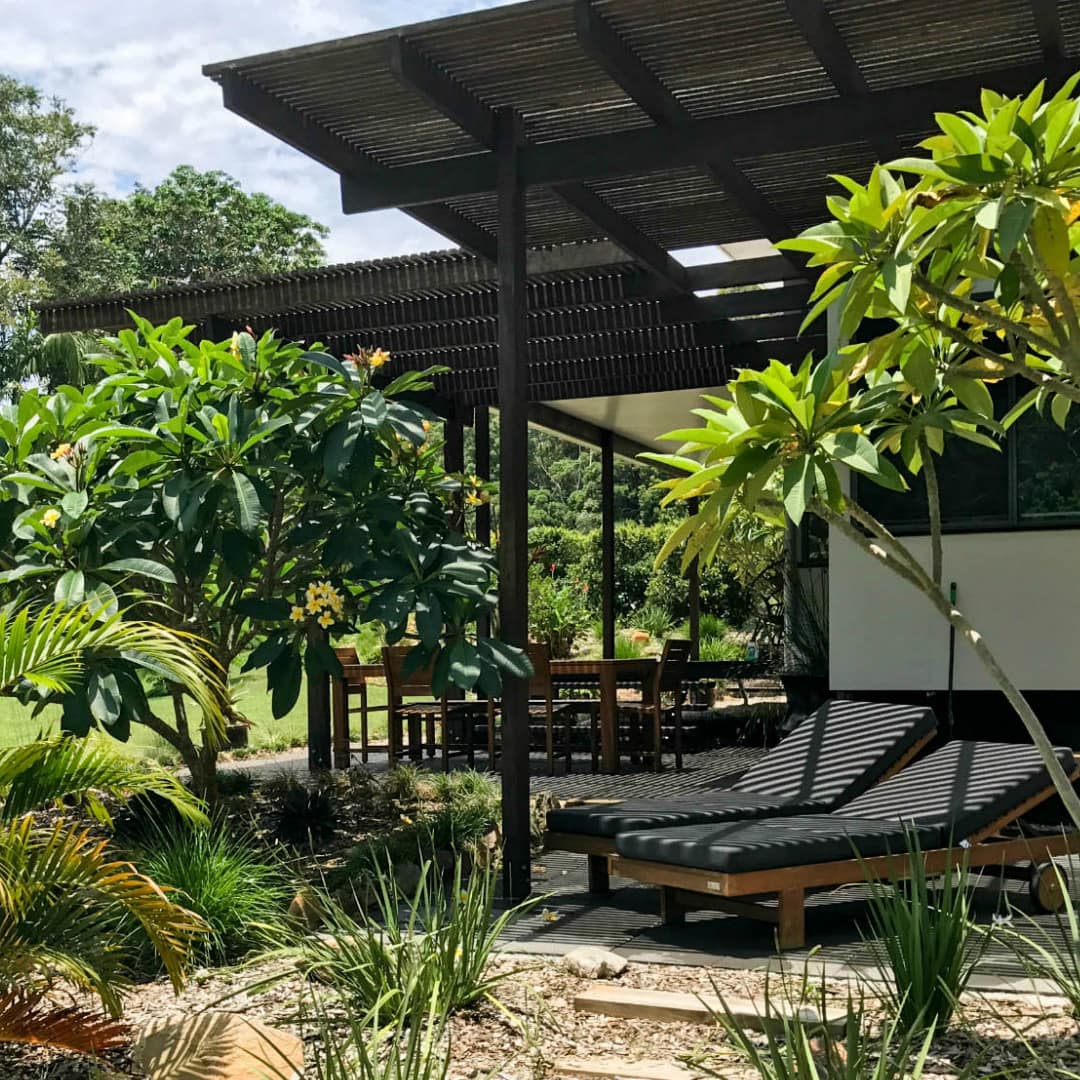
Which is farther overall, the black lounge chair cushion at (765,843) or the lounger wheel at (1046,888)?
the lounger wheel at (1046,888)

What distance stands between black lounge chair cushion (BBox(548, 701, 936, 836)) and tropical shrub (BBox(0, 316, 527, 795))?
866mm

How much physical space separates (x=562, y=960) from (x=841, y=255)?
2.90m

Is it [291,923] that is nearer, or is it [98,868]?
[98,868]

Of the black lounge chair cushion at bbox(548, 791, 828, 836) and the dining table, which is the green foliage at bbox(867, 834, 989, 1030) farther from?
the dining table

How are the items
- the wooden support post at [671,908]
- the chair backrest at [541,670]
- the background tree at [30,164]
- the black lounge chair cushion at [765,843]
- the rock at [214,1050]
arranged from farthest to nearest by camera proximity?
the background tree at [30,164] → the chair backrest at [541,670] → the wooden support post at [671,908] → the black lounge chair cushion at [765,843] → the rock at [214,1050]

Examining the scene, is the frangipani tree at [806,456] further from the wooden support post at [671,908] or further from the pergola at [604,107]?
the pergola at [604,107]

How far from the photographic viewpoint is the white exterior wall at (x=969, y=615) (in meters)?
8.36

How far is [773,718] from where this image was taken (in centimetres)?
1253

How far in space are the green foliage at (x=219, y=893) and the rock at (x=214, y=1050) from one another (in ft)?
3.66

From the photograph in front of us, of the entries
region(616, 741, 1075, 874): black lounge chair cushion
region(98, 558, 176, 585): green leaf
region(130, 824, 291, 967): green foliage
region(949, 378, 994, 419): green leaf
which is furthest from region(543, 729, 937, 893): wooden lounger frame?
region(949, 378, 994, 419): green leaf

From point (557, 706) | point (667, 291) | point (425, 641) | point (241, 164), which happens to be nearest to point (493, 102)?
point (425, 641)

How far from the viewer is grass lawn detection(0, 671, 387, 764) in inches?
500

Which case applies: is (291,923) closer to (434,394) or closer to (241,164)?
(434,394)

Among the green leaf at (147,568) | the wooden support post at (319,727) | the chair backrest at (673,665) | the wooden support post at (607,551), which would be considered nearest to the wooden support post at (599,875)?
the green leaf at (147,568)
